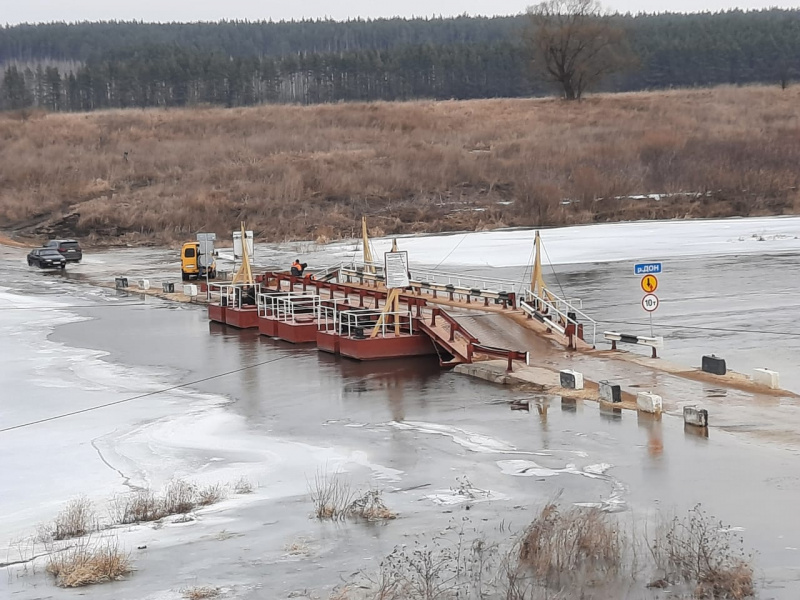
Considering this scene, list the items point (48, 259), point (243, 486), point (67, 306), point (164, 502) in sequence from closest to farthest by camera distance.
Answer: point (164, 502) < point (243, 486) < point (67, 306) < point (48, 259)

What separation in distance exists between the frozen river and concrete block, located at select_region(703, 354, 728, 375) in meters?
1.26

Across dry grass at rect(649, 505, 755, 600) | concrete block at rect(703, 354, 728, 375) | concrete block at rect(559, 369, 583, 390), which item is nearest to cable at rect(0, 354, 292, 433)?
concrete block at rect(559, 369, 583, 390)

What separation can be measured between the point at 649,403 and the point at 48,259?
40.4 meters

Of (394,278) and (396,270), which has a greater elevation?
(396,270)

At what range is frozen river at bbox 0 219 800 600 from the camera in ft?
39.5

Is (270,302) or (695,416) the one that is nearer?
(695,416)

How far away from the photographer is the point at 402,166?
75125mm

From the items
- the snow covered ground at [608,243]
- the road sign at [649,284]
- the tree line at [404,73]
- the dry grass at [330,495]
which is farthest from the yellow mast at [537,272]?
the tree line at [404,73]

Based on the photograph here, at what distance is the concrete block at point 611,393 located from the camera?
18.5m

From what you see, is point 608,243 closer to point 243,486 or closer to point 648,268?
point 648,268

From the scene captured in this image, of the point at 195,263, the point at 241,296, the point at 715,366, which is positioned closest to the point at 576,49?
the point at 195,263

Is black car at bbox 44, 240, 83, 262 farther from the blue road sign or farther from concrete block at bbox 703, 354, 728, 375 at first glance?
concrete block at bbox 703, 354, 728, 375

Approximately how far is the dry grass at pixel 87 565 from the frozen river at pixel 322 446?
0.17 metres

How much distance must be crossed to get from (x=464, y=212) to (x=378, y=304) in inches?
1562
